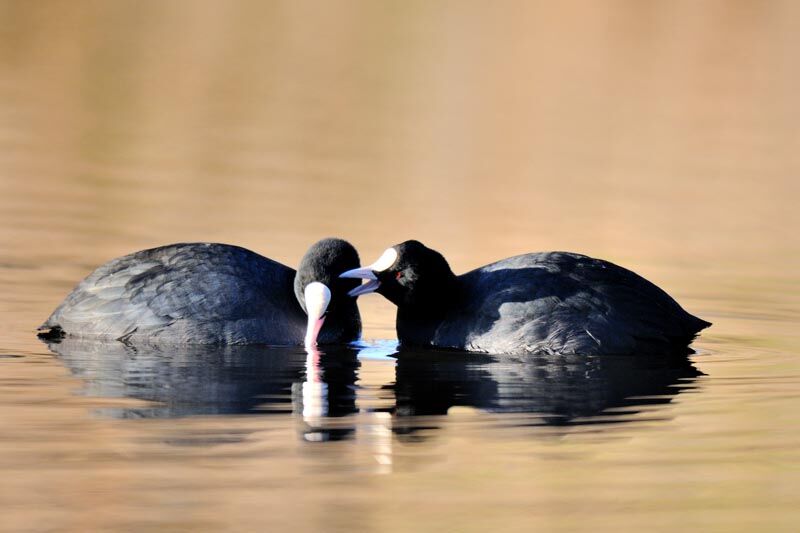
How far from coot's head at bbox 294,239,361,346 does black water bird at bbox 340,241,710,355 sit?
113 millimetres

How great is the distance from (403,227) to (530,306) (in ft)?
15.9

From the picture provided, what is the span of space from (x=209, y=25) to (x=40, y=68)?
5.32 m

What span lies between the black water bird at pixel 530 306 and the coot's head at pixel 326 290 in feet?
0.37

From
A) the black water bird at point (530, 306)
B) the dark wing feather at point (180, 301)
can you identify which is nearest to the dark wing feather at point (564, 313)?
the black water bird at point (530, 306)

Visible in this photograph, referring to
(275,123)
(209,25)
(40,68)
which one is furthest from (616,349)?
(209,25)

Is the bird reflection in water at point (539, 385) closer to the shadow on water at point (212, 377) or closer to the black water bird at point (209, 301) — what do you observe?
the shadow on water at point (212, 377)

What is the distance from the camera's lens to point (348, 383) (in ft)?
27.0

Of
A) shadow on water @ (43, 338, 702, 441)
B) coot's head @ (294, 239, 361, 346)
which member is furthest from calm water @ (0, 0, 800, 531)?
coot's head @ (294, 239, 361, 346)

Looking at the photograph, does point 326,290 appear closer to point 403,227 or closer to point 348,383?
point 348,383

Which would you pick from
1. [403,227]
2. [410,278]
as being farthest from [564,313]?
[403,227]

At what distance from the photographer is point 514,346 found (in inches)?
359

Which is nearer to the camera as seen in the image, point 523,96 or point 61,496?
point 61,496

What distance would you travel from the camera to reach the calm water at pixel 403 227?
5895mm

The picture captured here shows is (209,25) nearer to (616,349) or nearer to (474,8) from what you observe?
(474,8)
